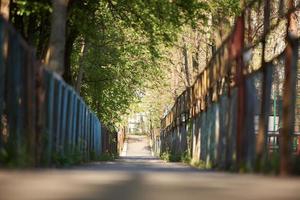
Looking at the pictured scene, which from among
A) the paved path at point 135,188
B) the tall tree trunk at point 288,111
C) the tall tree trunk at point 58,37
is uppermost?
the tall tree trunk at point 58,37

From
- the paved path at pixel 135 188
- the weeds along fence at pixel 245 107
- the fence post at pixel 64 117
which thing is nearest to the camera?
the paved path at pixel 135 188

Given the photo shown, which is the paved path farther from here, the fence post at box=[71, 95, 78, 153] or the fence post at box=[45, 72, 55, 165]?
the fence post at box=[71, 95, 78, 153]

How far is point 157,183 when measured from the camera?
21.0 feet

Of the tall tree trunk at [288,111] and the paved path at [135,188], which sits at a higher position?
the tall tree trunk at [288,111]

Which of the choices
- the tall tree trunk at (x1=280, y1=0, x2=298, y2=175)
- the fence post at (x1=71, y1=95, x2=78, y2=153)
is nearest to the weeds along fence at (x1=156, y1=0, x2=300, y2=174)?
the tall tree trunk at (x1=280, y1=0, x2=298, y2=175)

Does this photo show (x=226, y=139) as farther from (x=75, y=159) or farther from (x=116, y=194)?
(x=116, y=194)

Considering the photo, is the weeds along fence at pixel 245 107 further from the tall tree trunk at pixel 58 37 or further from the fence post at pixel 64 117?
the tall tree trunk at pixel 58 37

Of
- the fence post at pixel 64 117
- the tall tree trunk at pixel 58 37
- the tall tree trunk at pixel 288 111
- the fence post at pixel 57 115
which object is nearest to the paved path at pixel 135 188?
the tall tree trunk at pixel 288 111

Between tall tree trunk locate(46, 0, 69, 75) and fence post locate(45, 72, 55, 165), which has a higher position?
tall tree trunk locate(46, 0, 69, 75)

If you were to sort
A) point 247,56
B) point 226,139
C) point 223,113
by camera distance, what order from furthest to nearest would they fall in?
point 223,113, point 226,139, point 247,56

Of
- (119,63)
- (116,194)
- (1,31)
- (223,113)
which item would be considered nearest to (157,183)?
(116,194)

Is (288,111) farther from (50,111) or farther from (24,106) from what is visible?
(50,111)

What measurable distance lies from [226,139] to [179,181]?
670 cm

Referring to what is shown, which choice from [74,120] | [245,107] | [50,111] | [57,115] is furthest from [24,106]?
[74,120]
